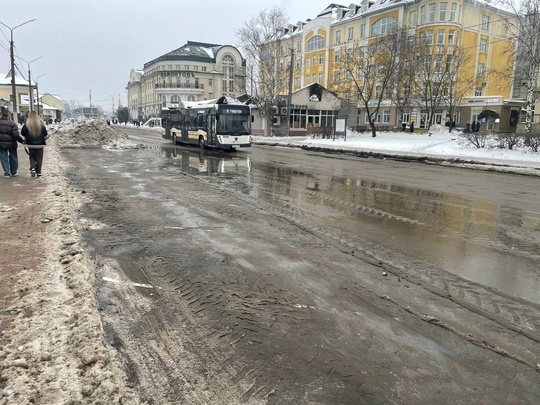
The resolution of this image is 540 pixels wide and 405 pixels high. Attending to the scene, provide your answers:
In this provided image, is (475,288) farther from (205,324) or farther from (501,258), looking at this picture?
(205,324)

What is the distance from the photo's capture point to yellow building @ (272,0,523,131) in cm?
5134

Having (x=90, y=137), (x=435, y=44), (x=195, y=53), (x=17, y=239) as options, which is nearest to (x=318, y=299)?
(x=17, y=239)

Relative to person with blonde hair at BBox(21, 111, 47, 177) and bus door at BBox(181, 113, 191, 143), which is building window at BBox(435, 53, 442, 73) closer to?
bus door at BBox(181, 113, 191, 143)

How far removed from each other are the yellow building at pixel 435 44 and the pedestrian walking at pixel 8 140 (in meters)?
40.8

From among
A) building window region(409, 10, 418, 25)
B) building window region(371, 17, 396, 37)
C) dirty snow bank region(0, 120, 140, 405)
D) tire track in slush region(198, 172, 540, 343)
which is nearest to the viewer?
dirty snow bank region(0, 120, 140, 405)

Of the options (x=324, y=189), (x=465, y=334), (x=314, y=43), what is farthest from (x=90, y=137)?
(x=314, y=43)

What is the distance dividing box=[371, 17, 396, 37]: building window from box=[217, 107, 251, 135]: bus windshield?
4390 centimetres

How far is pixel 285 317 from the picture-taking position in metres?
4.01

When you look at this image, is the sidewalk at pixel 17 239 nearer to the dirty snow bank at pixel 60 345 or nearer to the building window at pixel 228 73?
the dirty snow bank at pixel 60 345

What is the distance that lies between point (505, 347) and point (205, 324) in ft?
8.59

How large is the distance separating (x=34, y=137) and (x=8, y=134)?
2.08 feet

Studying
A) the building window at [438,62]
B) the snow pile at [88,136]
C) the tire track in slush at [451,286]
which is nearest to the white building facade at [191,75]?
the building window at [438,62]

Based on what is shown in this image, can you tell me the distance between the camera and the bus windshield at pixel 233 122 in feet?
82.2

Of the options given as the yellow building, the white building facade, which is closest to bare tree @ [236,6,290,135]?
the yellow building
